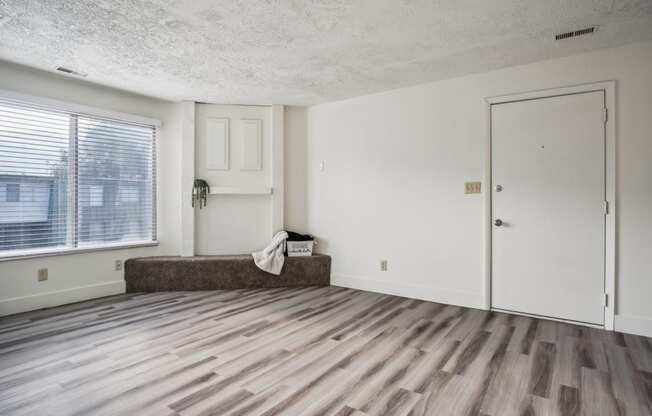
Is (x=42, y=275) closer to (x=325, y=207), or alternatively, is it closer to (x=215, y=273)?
(x=215, y=273)

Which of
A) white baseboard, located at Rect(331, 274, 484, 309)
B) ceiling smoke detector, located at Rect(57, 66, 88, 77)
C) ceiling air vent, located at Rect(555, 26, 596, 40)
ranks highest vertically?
ceiling air vent, located at Rect(555, 26, 596, 40)

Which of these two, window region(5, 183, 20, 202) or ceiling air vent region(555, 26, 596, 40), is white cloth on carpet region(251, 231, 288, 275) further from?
ceiling air vent region(555, 26, 596, 40)

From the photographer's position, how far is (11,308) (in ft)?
11.1

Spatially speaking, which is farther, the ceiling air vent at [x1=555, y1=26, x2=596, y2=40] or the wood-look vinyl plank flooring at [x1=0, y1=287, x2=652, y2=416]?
the ceiling air vent at [x1=555, y1=26, x2=596, y2=40]

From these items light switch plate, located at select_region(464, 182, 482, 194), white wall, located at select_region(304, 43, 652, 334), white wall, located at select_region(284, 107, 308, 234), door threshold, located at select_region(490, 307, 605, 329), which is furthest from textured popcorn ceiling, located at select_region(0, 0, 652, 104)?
door threshold, located at select_region(490, 307, 605, 329)

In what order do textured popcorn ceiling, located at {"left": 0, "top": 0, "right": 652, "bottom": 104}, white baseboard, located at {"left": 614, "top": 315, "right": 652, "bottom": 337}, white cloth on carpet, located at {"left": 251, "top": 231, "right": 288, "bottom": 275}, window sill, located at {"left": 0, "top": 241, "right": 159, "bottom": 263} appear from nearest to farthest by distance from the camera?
textured popcorn ceiling, located at {"left": 0, "top": 0, "right": 652, "bottom": 104} < white baseboard, located at {"left": 614, "top": 315, "right": 652, "bottom": 337} < window sill, located at {"left": 0, "top": 241, "right": 159, "bottom": 263} < white cloth on carpet, located at {"left": 251, "top": 231, "right": 288, "bottom": 275}

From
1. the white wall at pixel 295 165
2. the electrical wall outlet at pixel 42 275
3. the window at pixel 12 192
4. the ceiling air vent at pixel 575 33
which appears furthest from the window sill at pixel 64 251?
the ceiling air vent at pixel 575 33

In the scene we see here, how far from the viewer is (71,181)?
3861 mm

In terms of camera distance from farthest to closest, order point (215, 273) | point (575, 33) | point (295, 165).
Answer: point (295, 165), point (215, 273), point (575, 33)

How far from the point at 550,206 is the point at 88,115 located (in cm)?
504

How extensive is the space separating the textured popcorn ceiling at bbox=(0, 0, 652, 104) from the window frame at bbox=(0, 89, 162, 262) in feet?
1.16

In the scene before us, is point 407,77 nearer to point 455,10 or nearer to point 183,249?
point 455,10

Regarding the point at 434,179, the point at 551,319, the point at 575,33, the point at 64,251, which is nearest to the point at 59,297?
the point at 64,251

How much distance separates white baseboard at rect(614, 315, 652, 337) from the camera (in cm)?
284
